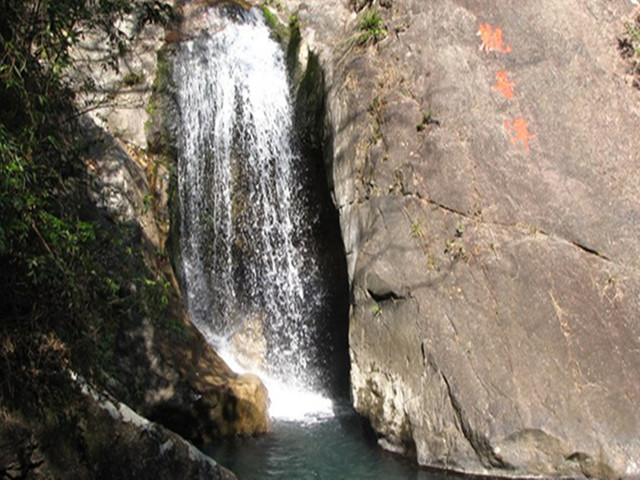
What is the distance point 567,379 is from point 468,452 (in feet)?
3.60

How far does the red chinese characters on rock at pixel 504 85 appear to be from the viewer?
7.03 m

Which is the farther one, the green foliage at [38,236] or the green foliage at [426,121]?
the green foliage at [426,121]

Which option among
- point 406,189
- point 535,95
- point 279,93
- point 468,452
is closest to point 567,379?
point 468,452

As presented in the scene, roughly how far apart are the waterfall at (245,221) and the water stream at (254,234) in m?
0.01

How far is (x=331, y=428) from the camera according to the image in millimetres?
6965

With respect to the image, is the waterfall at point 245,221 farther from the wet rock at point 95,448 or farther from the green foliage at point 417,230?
the wet rock at point 95,448

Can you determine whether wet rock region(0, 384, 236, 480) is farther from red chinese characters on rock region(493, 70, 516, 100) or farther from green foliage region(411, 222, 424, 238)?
Answer: red chinese characters on rock region(493, 70, 516, 100)

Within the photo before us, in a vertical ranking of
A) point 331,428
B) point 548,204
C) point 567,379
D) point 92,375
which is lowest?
point 331,428

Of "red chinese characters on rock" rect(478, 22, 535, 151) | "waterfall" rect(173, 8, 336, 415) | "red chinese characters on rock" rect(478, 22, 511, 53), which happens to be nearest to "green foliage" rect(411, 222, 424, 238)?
"red chinese characters on rock" rect(478, 22, 535, 151)

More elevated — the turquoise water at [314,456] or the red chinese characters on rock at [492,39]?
the red chinese characters on rock at [492,39]

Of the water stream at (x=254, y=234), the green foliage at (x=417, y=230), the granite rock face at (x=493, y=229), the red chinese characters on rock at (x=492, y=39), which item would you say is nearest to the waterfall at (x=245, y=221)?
the water stream at (x=254, y=234)

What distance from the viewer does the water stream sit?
8.58m

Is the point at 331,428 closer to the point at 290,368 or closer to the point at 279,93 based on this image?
the point at 290,368

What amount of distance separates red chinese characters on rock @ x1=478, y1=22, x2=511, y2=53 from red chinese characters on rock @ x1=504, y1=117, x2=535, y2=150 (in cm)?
98
